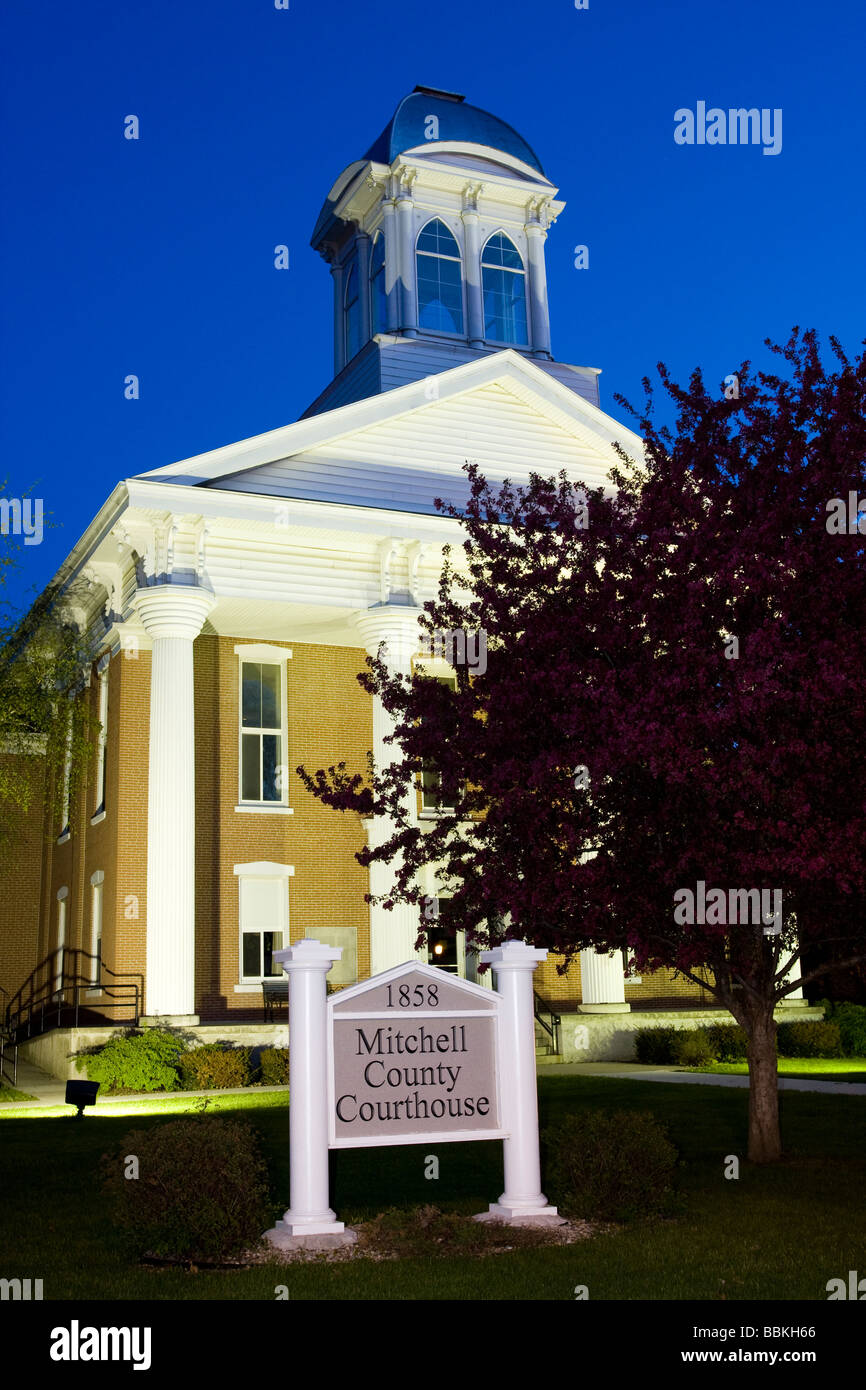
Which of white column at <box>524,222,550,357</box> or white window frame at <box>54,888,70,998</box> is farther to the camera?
white column at <box>524,222,550,357</box>

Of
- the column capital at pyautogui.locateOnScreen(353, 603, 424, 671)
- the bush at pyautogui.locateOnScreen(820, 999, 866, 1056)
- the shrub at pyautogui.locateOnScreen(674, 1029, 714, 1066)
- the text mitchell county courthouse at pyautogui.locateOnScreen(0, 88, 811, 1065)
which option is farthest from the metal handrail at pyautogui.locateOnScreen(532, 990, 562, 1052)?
the column capital at pyautogui.locateOnScreen(353, 603, 424, 671)

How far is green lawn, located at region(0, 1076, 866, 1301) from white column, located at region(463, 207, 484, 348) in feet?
70.8

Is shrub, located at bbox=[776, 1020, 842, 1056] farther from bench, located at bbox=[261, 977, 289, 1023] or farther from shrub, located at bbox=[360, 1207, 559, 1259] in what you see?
shrub, located at bbox=[360, 1207, 559, 1259]

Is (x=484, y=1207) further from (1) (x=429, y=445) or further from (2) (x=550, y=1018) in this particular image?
(1) (x=429, y=445)

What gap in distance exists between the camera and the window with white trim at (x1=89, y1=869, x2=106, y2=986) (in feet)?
84.9

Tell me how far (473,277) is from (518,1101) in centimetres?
2707

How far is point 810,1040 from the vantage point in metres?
25.4

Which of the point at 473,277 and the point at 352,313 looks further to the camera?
the point at 352,313

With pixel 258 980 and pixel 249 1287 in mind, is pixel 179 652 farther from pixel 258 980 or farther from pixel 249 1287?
pixel 249 1287

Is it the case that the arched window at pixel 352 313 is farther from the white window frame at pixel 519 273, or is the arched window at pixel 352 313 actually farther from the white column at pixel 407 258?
the white window frame at pixel 519 273

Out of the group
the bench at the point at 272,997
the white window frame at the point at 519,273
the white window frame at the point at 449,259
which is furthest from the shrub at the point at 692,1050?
the white window frame at the point at 519,273

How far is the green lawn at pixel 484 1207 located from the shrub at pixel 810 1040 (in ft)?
32.2

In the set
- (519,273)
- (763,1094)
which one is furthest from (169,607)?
(519,273)
